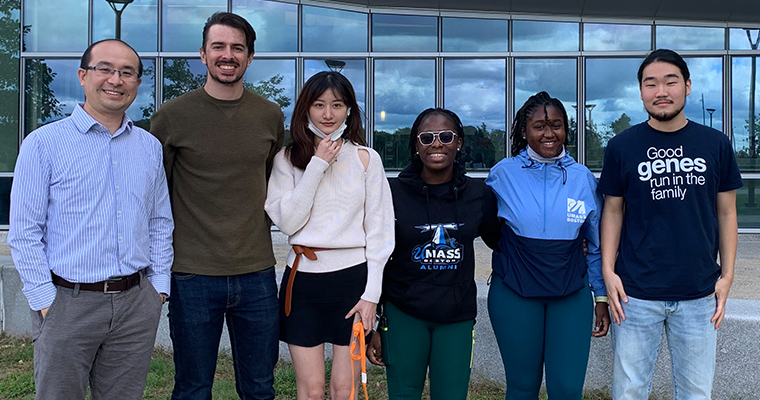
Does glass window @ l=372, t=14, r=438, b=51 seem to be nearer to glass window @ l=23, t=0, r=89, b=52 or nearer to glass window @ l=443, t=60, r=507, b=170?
glass window @ l=443, t=60, r=507, b=170

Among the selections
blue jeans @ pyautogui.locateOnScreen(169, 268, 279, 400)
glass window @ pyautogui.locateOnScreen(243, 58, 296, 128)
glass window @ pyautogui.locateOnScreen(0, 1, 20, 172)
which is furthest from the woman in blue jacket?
glass window @ pyautogui.locateOnScreen(0, 1, 20, 172)

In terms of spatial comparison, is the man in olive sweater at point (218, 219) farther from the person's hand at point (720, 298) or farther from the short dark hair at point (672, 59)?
the person's hand at point (720, 298)

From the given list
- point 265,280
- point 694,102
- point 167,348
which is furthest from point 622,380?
point 694,102

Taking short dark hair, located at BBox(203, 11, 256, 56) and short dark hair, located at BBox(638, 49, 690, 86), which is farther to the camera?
short dark hair, located at BBox(203, 11, 256, 56)

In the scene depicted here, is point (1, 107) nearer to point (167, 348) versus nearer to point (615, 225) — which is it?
point (167, 348)

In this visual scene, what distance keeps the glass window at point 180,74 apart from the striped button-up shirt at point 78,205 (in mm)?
9275

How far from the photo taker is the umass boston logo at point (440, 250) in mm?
2947

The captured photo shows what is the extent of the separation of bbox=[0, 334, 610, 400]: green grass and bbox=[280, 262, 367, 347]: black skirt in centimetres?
165

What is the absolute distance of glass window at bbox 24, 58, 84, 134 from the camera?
11.5 metres

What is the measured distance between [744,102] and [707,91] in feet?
2.30

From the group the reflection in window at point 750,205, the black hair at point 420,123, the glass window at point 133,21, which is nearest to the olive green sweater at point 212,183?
the black hair at point 420,123

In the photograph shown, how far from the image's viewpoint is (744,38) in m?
11.1

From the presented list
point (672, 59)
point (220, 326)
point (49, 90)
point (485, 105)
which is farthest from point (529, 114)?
point (49, 90)

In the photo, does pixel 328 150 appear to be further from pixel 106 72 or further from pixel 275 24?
pixel 275 24
